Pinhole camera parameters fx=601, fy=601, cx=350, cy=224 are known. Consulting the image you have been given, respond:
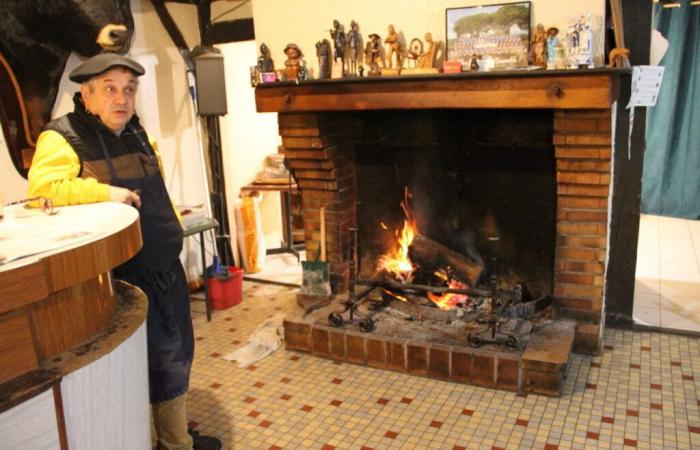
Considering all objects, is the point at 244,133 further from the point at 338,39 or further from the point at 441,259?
the point at 441,259

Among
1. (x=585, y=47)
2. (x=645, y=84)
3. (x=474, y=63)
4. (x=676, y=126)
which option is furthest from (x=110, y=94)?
(x=676, y=126)

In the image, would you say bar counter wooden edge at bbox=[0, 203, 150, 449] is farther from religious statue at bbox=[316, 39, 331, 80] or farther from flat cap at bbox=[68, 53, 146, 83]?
religious statue at bbox=[316, 39, 331, 80]

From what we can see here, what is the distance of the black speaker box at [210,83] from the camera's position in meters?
4.36

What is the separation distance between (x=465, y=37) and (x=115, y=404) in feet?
8.51

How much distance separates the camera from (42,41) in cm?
361

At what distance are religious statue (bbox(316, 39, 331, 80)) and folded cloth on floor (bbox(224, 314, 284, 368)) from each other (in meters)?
1.66

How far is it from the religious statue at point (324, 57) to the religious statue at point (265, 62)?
0.34 metres

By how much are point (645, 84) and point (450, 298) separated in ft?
5.50

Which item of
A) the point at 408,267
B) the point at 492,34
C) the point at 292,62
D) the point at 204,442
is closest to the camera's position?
the point at 204,442

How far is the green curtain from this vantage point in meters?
6.05

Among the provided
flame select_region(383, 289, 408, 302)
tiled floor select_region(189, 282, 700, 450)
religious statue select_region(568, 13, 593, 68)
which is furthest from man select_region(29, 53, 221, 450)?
religious statue select_region(568, 13, 593, 68)

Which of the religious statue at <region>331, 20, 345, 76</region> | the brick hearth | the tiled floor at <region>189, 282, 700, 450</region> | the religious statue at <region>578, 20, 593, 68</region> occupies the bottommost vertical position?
the tiled floor at <region>189, 282, 700, 450</region>

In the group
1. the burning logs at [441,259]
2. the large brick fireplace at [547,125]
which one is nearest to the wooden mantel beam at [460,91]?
the large brick fireplace at [547,125]

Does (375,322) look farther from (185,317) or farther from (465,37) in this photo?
(465,37)
